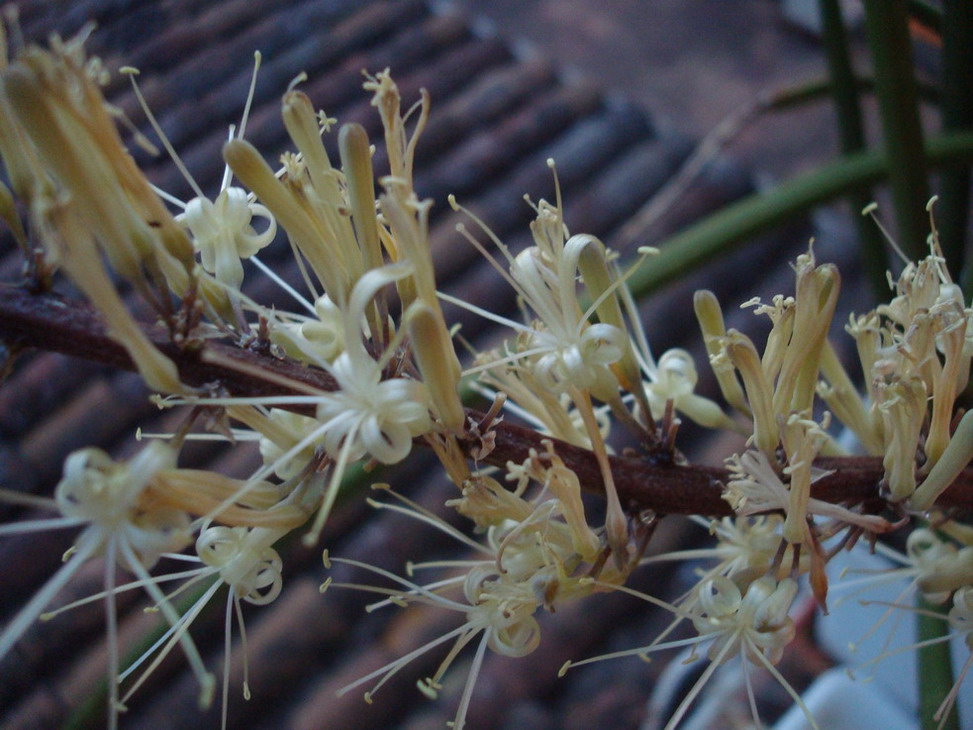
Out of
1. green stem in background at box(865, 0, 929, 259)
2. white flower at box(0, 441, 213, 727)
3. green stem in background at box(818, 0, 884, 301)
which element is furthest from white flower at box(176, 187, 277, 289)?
green stem in background at box(818, 0, 884, 301)

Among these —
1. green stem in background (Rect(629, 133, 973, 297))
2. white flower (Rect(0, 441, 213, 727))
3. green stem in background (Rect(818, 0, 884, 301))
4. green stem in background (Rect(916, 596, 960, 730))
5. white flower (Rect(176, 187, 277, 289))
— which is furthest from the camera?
green stem in background (Rect(818, 0, 884, 301))

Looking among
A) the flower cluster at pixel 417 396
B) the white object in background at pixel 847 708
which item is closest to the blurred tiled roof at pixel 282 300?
the white object in background at pixel 847 708

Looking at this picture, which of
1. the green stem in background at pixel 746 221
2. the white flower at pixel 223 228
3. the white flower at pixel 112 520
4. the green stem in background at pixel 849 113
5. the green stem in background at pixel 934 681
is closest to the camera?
the white flower at pixel 112 520

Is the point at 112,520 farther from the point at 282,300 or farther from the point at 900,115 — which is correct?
the point at 282,300

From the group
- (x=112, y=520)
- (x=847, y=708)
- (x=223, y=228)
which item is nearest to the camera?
(x=112, y=520)

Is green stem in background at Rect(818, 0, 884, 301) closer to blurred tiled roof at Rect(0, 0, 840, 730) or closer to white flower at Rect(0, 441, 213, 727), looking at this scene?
blurred tiled roof at Rect(0, 0, 840, 730)

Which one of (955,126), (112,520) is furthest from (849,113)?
(112,520)

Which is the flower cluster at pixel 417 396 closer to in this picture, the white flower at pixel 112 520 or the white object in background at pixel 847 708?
the white flower at pixel 112 520
